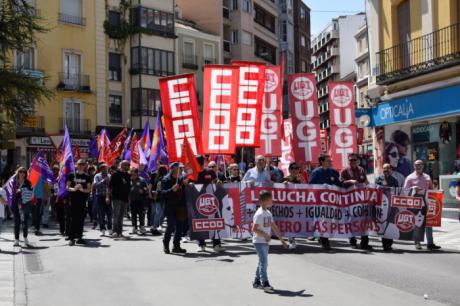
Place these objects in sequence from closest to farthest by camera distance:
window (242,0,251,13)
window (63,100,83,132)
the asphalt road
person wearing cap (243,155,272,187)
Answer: the asphalt road, person wearing cap (243,155,272,187), window (63,100,83,132), window (242,0,251,13)

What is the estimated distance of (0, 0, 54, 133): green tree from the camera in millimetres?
10992

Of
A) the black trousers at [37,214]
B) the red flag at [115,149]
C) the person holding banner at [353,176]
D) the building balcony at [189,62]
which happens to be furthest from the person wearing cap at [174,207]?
the building balcony at [189,62]

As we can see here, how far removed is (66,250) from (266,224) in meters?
6.46

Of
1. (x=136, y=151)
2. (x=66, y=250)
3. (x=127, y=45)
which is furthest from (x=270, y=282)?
(x=127, y=45)

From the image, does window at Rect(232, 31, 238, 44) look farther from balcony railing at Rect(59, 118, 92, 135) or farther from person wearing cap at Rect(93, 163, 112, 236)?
person wearing cap at Rect(93, 163, 112, 236)

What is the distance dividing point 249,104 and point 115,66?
31.3 m

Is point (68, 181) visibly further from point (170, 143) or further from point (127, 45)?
point (127, 45)

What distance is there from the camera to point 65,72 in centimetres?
4384

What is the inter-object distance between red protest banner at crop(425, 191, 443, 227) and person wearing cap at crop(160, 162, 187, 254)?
4.90 m

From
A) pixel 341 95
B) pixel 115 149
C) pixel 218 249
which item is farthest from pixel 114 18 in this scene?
pixel 218 249

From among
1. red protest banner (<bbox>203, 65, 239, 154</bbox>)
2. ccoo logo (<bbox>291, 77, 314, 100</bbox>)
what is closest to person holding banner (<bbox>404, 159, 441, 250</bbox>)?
red protest banner (<bbox>203, 65, 239, 154</bbox>)

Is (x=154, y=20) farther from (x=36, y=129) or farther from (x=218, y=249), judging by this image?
(x=218, y=249)

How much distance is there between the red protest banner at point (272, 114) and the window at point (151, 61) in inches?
1157

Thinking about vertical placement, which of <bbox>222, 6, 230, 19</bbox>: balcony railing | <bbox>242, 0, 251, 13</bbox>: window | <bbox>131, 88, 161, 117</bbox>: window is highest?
<bbox>242, 0, 251, 13</bbox>: window
